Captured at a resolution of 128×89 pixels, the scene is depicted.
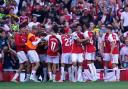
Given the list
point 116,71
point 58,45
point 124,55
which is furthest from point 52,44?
point 124,55

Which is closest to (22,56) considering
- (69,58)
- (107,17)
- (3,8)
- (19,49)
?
(19,49)

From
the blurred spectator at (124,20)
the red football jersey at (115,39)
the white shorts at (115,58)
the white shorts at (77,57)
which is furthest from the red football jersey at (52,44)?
the blurred spectator at (124,20)

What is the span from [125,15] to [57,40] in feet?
14.7

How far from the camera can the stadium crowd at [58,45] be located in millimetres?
20000

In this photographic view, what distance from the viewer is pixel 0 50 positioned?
20156mm

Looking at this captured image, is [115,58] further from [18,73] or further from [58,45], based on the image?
[18,73]

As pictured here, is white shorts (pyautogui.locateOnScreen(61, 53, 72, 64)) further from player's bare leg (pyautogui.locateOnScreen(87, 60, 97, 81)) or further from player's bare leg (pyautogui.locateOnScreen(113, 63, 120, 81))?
player's bare leg (pyautogui.locateOnScreen(113, 63, 120, 81))

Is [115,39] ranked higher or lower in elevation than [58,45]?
higher

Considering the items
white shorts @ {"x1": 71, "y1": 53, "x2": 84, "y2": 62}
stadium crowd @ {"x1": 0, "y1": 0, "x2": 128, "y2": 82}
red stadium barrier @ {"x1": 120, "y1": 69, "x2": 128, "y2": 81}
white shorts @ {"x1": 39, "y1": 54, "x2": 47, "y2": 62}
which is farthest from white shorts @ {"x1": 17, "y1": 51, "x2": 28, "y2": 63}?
red stadium barrier @ {"x1": 120, "y1": 69, "x2": 128, "y2": 81}

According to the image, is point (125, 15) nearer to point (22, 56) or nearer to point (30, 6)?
point (30, 6)

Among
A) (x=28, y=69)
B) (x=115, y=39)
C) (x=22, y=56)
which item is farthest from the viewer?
(x=115, y=39)

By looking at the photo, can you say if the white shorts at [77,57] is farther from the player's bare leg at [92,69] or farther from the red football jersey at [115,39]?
the red football jersey at [115,39]

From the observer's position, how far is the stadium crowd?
20000 mm

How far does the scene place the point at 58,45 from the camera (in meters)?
20.1
